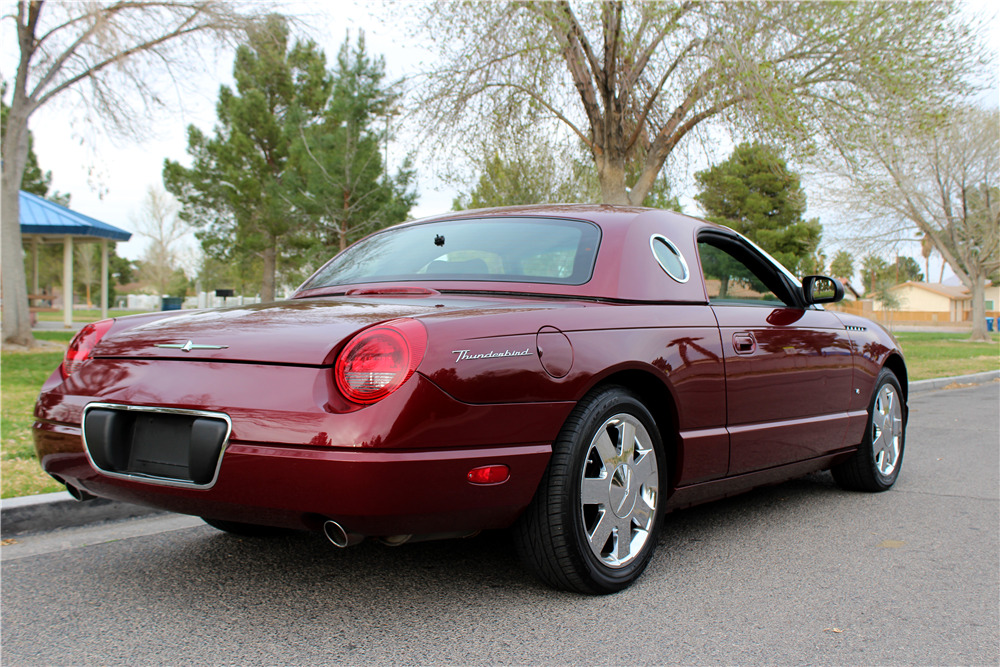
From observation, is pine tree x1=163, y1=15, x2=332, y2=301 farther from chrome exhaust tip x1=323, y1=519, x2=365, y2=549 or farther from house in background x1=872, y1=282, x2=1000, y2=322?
house in background x1=872, y1=282, x2=1000, y2=322

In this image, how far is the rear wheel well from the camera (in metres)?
3.18

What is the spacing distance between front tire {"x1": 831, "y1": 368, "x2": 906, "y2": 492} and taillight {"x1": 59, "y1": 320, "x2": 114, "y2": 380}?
3.95 metres

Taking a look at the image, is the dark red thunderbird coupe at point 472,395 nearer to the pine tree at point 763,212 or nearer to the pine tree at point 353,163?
the pine tree at point 353,163

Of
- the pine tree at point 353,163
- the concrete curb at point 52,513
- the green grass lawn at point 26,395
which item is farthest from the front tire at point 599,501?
the pine tree at point 353,163

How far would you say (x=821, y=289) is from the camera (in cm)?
454

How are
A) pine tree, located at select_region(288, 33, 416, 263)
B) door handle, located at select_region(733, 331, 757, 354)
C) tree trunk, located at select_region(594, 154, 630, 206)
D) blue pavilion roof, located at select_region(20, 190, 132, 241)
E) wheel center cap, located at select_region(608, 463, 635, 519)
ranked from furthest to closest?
pine tree, located at select_region(288, 33, 416, 263) < blue pavilion roof, located at select_region(20, 190, 132, 241) < tree trunk, located at select_region(594, 154, 630, 206) < door handle, located at select_region(733, 331, 757, 354) < wheel center cap, located at select_region(608, 463, 635, 519)

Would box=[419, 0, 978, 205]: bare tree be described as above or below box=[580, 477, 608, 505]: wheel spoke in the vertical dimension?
above

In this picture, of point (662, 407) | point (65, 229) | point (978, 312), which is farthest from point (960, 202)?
point (662, 407)

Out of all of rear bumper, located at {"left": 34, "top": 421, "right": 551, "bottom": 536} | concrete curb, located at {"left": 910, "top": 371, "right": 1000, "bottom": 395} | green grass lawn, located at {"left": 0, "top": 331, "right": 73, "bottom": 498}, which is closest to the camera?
rear bumper, located at {"left": 34, "top": 421, "right": 551, "bottom": 536}

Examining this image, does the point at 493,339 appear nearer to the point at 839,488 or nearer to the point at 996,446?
the point at 839,488

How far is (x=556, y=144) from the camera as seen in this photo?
17.3 m

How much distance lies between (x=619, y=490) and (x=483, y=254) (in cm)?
114

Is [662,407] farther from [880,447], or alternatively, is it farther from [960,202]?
[960,202]

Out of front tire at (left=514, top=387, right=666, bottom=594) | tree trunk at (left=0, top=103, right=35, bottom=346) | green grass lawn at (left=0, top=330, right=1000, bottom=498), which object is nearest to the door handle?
front tire at (left=514, top=387, right=666, bottom=594)
